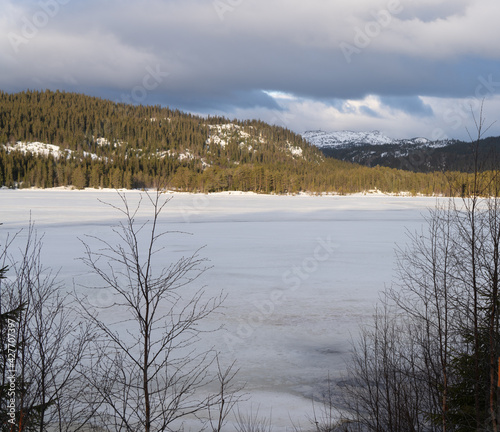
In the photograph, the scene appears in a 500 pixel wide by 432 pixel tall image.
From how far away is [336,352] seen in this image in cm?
807

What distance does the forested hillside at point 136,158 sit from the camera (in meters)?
109

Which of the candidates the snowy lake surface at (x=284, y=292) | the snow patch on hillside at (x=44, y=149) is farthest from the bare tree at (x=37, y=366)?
the snow patch on hillside at (x=44, y=149)

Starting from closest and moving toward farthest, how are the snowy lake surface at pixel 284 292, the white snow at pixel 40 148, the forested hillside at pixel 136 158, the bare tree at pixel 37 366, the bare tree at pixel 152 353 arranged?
1. the bare tree at pixel 37 366
2. the bare tree at pixel 152 353
3. the snowy lake surface at pixel 284 292
4. the forested hillside at pixel 136 158
5. the white snow at pixel 40 148

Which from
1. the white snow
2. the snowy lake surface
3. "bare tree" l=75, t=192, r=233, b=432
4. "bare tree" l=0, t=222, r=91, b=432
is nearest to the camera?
"bare tree" l=0, t=222, r=91, b=432

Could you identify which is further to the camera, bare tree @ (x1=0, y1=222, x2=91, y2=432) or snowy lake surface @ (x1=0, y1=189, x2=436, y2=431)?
snowy lake surface @ (x1=0, y1=189, x2=436, y2=431)

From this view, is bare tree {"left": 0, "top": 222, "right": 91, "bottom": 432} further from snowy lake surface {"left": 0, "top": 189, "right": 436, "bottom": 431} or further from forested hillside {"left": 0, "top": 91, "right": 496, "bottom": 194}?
forested hillside {"left": 0, "top": 91, "right": 496, "bottom": 194}

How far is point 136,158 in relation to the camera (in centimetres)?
13650

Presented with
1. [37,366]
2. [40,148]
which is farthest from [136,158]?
[37,366]

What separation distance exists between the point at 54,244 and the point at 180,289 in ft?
32.4

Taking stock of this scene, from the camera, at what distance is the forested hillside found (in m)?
109

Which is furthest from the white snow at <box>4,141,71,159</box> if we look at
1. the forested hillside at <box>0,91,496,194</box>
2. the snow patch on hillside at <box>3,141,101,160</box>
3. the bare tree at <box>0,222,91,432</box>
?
the bare tree at <box>0,222,91,432</box>

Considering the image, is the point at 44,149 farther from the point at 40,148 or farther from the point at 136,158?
the point at 136,158

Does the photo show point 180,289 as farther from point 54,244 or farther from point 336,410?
point 54,244

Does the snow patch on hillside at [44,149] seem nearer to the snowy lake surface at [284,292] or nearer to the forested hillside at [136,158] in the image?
the forested hillside at [136,158]
